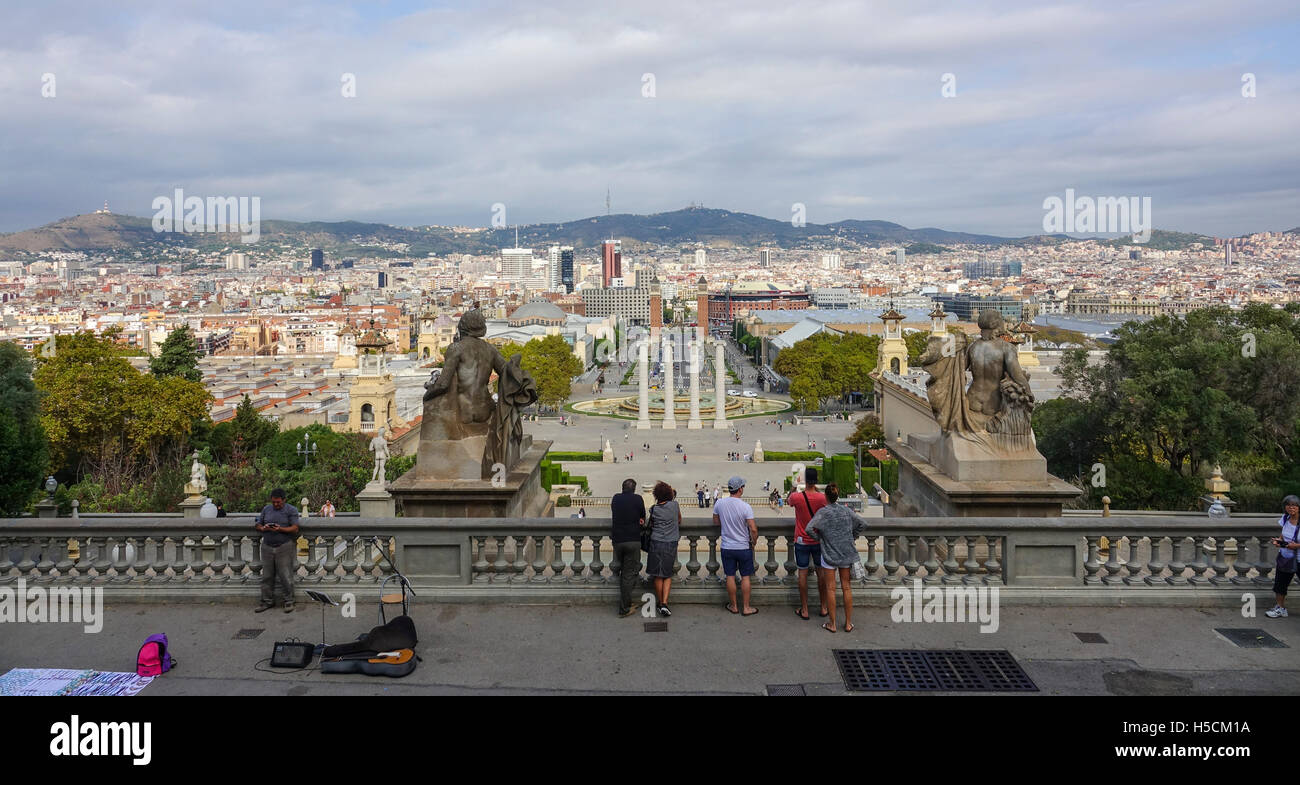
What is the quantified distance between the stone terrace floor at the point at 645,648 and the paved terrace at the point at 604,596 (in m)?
0.02

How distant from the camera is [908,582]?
7.86m

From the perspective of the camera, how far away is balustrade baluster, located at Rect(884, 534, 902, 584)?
791cm

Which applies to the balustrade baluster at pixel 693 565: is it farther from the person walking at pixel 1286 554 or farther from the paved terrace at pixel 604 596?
the person walking at pixel 1286 554

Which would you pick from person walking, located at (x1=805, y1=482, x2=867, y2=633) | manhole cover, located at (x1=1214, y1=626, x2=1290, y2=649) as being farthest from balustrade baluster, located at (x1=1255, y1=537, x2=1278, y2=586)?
person walking, located at (x1=805, y1=482, x2=867, y2=633)


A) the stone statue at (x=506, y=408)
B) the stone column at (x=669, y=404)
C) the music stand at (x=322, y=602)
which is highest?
the stone statue at (x=506, y=408)

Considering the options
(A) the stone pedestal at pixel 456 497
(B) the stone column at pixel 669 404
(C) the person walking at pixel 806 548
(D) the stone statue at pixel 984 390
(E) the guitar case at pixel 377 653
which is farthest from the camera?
(B) the stone column at pixel 669 404

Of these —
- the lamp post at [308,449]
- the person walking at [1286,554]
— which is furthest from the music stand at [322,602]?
the lamp post at [308,449]

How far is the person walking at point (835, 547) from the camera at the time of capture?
720 cm

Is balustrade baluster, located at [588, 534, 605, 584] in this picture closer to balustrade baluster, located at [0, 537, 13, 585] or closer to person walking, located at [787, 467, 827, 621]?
person walking, located at [787, 467, 827, 621]

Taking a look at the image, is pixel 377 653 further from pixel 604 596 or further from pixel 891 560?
pixel 891 560

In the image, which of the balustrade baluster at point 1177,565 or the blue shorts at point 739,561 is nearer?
the blue shorts at point 739,561

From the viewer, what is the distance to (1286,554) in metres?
7.36
